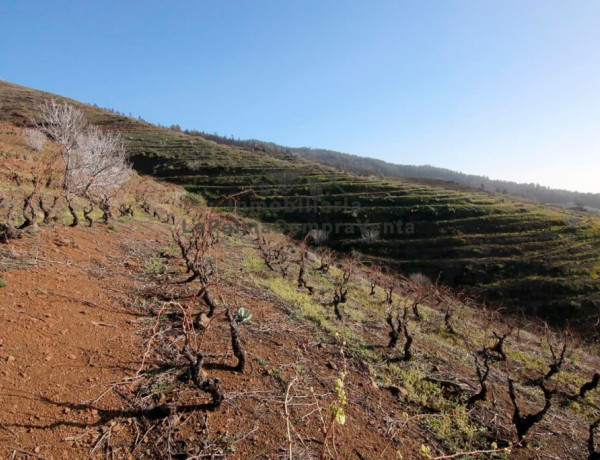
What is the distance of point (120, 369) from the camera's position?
3785mm

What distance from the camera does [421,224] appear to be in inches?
1487

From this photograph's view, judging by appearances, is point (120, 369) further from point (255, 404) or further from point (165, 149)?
point (165, 149)

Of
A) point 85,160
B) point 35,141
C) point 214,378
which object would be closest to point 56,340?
point 214,378

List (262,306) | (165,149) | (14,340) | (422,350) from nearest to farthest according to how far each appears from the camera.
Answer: (14,340) → (262,306) → (422,350) → (165,149)

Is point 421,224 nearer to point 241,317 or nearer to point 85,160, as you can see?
point 85,160

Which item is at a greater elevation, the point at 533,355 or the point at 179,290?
the point at 179,290

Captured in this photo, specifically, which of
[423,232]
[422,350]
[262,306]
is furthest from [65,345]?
[423,232]

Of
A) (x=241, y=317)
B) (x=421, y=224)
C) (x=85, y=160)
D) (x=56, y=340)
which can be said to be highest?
(x=85, y=160)

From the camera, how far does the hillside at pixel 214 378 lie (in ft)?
10.1

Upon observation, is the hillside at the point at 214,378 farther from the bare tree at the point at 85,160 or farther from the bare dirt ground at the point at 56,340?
the bare tree at the point at 85,160

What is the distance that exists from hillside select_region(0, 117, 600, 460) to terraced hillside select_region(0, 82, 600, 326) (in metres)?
22.3

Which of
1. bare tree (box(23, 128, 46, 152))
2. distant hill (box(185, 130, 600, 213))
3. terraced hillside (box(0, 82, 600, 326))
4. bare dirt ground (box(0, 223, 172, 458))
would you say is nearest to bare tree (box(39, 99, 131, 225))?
bare tree (box(23, 128, 46, 152))

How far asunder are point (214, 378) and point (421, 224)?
37532 millimetres

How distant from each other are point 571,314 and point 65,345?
31821mm
